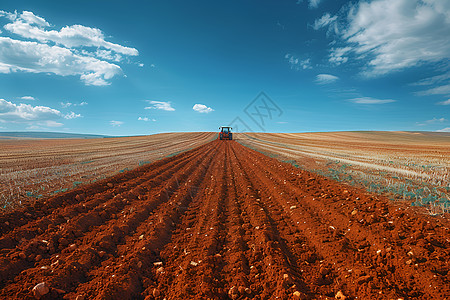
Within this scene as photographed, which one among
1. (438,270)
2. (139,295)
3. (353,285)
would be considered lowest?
(139,295)

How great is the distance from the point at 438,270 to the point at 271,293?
7.48 feet

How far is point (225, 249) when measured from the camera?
385 cm

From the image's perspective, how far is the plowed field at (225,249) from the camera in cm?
280

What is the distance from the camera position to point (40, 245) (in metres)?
3.86

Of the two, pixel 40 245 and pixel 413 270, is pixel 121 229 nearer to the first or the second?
pixel 40 245

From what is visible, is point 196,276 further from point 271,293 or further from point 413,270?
point 413,270

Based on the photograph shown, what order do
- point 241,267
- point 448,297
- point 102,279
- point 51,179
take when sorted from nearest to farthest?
point 448,297
point 102,279
point 241,267
point 51,179

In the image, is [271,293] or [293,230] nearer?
[271,293]

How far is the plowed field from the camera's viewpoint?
2797mm

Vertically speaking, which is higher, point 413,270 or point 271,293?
point 413,270

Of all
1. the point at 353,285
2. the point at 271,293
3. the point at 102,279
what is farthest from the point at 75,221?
the point at 353,285

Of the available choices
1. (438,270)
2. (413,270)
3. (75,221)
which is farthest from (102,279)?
(438,270)

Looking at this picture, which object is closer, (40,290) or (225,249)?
(40,290)

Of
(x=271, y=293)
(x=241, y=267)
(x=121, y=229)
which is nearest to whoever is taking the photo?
(x=271, y=293)
